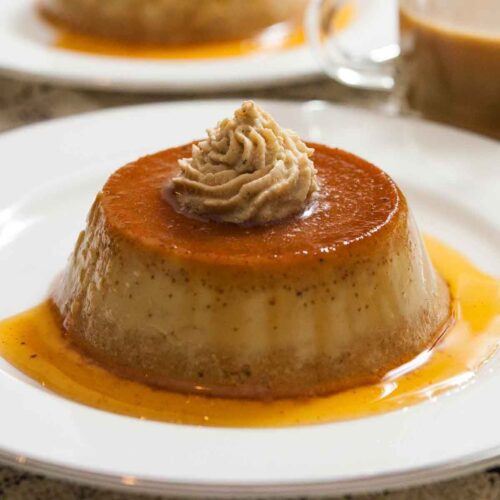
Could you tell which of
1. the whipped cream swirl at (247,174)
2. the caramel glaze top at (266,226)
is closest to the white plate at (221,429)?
the caramel glaze top at (266,226)

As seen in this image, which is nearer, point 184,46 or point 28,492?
point 28,492

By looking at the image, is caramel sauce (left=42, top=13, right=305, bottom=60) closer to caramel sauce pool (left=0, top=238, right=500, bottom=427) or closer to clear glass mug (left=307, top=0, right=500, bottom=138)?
clear glass mug (left=307, top=0, right=500, bottom=138)

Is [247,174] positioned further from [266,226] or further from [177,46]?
[177,46]

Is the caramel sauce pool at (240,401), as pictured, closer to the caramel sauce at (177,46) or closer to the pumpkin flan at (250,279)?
the pumpkin flan at (250,279)

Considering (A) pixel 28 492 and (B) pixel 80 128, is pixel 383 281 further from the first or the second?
(B) pixel 80 128

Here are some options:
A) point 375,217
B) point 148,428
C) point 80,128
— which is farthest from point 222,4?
point 148,428
